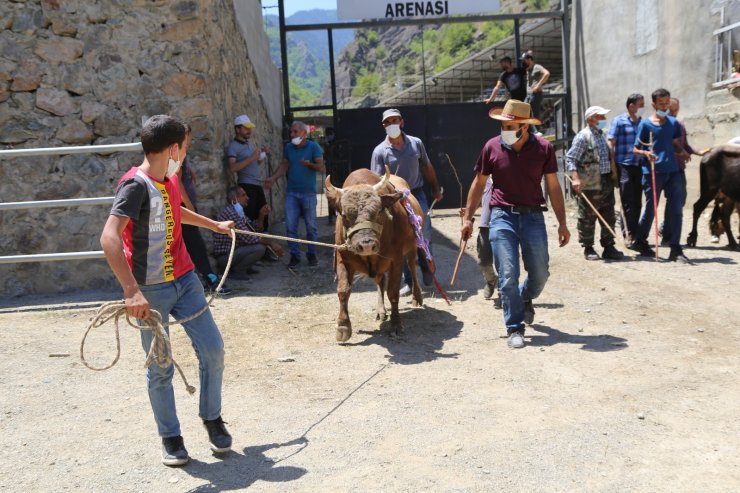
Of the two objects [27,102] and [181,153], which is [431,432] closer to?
[181,153]

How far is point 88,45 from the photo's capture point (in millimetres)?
8312

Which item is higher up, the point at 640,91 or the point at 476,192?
the point at 640,91

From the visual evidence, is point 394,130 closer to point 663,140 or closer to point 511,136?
point 511,136

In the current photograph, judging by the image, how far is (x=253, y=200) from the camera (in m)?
9.51

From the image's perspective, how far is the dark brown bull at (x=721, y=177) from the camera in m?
9.57

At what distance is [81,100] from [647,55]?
11195mm

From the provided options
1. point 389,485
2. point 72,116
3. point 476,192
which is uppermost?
point 72,116

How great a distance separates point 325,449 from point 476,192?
286 cm

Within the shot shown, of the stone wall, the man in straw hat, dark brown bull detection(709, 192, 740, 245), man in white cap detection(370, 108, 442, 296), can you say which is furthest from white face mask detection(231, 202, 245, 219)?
dark brown bull detection(709, 192, 740, 245)

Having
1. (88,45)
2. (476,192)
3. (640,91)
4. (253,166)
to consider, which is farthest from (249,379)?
(640,91)

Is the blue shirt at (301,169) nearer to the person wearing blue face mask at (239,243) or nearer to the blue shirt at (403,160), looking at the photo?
the person wearing blue face mask at (239,243)

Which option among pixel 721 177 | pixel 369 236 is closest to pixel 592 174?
pixel 721 177

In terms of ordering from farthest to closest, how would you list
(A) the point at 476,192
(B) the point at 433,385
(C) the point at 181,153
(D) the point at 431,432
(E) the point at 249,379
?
(A) the point at 476,192
(E) the point at 249,379
(B) the point at 433,385
(D) the point at 431,432
(C) the point at 181,153

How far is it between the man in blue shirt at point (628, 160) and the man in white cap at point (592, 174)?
1.16ft
